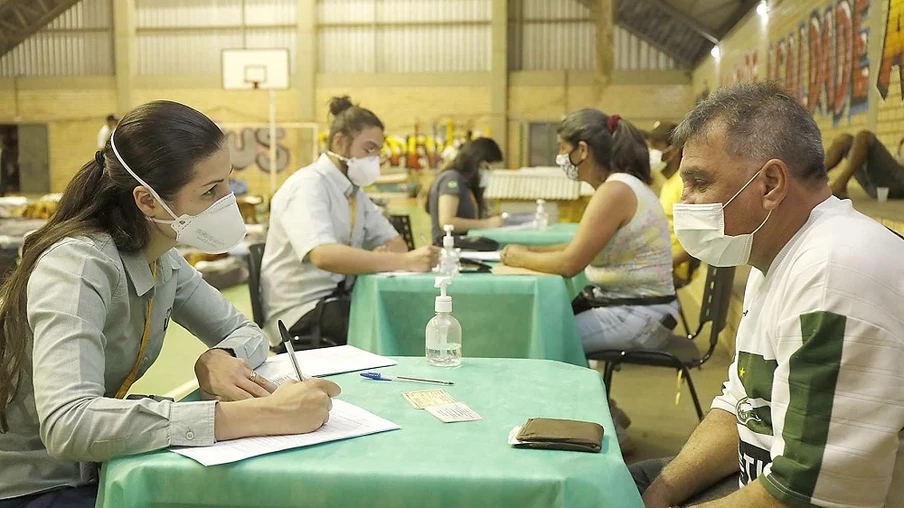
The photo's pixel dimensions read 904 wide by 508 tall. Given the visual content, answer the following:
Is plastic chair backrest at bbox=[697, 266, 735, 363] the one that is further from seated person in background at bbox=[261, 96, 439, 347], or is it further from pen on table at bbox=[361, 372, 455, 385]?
pen on table at bbox=[361, 372, 455, 385]

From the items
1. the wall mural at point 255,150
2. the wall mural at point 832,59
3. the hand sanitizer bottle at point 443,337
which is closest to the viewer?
the hand sanitizer bottle at point 443,337

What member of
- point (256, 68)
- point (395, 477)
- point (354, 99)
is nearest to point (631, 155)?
point (395, 477)

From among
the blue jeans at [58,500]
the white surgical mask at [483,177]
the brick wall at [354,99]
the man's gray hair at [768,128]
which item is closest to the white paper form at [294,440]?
the blue jeans at [58,500]

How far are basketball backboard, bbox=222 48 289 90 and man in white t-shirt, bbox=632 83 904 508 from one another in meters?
13.6

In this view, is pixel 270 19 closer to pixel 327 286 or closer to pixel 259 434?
pixel 327 286

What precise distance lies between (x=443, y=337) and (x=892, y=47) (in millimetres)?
3789

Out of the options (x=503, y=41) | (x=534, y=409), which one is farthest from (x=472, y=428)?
(x=503, y=41)

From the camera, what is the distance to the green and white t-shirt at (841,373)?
117cm

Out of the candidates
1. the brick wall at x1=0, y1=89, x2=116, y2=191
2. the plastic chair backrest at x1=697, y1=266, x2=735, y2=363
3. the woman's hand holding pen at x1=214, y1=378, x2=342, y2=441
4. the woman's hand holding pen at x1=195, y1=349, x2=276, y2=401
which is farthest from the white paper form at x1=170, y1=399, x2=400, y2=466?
the brick wall at x1=0, y1=89, x2=116, y2=191

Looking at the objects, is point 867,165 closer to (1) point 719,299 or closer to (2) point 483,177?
(1) point 719,299

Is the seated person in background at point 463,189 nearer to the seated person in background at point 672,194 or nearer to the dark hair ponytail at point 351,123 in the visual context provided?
the seated person in background at point 672,194

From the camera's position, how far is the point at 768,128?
4.57 ft

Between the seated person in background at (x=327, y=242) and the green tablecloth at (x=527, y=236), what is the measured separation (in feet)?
4.49

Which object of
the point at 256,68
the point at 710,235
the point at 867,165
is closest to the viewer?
the point at 710,235
